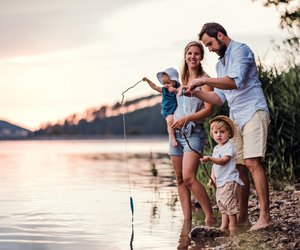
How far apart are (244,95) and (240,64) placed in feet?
1.07

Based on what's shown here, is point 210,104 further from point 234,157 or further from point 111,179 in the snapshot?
point 111,179

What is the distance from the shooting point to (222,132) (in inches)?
360

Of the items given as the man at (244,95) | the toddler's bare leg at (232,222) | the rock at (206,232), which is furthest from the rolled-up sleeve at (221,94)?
the rock at (206,232)

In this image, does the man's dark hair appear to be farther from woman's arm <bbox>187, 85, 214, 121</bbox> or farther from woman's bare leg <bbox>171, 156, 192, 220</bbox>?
woman's bare leg <bbox>171, 156, 192, 220</bbox>

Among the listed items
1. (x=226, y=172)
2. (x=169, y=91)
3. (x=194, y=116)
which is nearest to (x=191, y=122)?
(x=194, y=116)

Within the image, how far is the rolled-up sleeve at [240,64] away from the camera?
8695 mm

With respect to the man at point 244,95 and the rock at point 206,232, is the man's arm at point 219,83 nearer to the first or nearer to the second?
the man at point 244,95

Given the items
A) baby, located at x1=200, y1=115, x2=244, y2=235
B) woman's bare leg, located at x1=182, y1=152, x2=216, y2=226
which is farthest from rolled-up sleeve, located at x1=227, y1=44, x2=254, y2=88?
woman's bare leg, located at x1=182, y1=152, x2=216, y2=226

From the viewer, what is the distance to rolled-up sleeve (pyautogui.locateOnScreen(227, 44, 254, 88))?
28.5ft

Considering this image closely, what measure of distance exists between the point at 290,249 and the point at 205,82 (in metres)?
1.75

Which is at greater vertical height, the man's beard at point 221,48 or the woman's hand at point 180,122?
the man's beard at point 221,48

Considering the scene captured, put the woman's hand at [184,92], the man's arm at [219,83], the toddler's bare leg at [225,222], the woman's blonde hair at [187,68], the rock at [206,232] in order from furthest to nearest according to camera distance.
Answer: the woman's blonde hair at [187,68] < the toddler's bare leg at [225,222] < the rock at [206,232] < the woman's hand at [184,92] < the man's arm at [219,83]

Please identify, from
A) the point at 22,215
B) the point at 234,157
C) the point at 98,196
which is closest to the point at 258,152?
the point at 234,157

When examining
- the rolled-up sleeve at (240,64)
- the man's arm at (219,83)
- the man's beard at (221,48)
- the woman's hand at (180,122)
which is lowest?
the woman's hand at (180,122)
